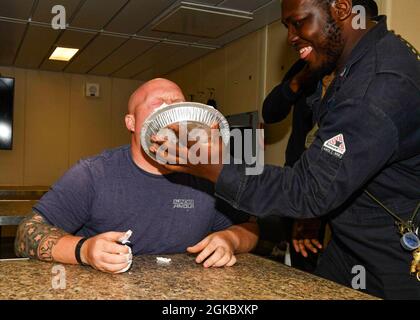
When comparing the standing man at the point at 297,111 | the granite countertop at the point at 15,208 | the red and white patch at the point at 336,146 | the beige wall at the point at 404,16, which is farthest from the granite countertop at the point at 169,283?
the beige wall at the point at 404,16

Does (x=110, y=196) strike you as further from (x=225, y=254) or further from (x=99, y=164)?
(x=225, y=254)

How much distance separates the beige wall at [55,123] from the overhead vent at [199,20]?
2506mm

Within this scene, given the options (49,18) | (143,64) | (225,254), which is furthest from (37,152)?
(225,254)

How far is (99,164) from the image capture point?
4.53 ft

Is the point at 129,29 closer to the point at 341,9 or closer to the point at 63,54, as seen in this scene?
the point at 63,54

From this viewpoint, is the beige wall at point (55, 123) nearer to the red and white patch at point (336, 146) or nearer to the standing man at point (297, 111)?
the standing man at point (297, 111)

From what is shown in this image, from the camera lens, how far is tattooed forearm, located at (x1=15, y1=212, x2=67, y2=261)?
1.12 metres

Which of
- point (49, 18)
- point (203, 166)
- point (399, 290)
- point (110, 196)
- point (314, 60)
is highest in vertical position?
point (49, 18)

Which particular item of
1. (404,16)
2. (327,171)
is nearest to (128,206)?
(327,171)

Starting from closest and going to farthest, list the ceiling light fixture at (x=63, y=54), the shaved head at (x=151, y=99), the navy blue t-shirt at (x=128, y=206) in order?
the navy blue t-shirt at (x=128, y=206) < the shaved head at (x=151, y=99) < the ceiling light fixture at (x=63, y=54)

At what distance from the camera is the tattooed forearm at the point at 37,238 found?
1125 millimetres

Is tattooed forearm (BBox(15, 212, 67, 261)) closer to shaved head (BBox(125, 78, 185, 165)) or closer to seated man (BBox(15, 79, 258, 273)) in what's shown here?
seated man (BBox(15, 79, 258, 273))

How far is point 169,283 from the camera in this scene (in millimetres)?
933

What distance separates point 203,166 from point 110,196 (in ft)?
1.63
